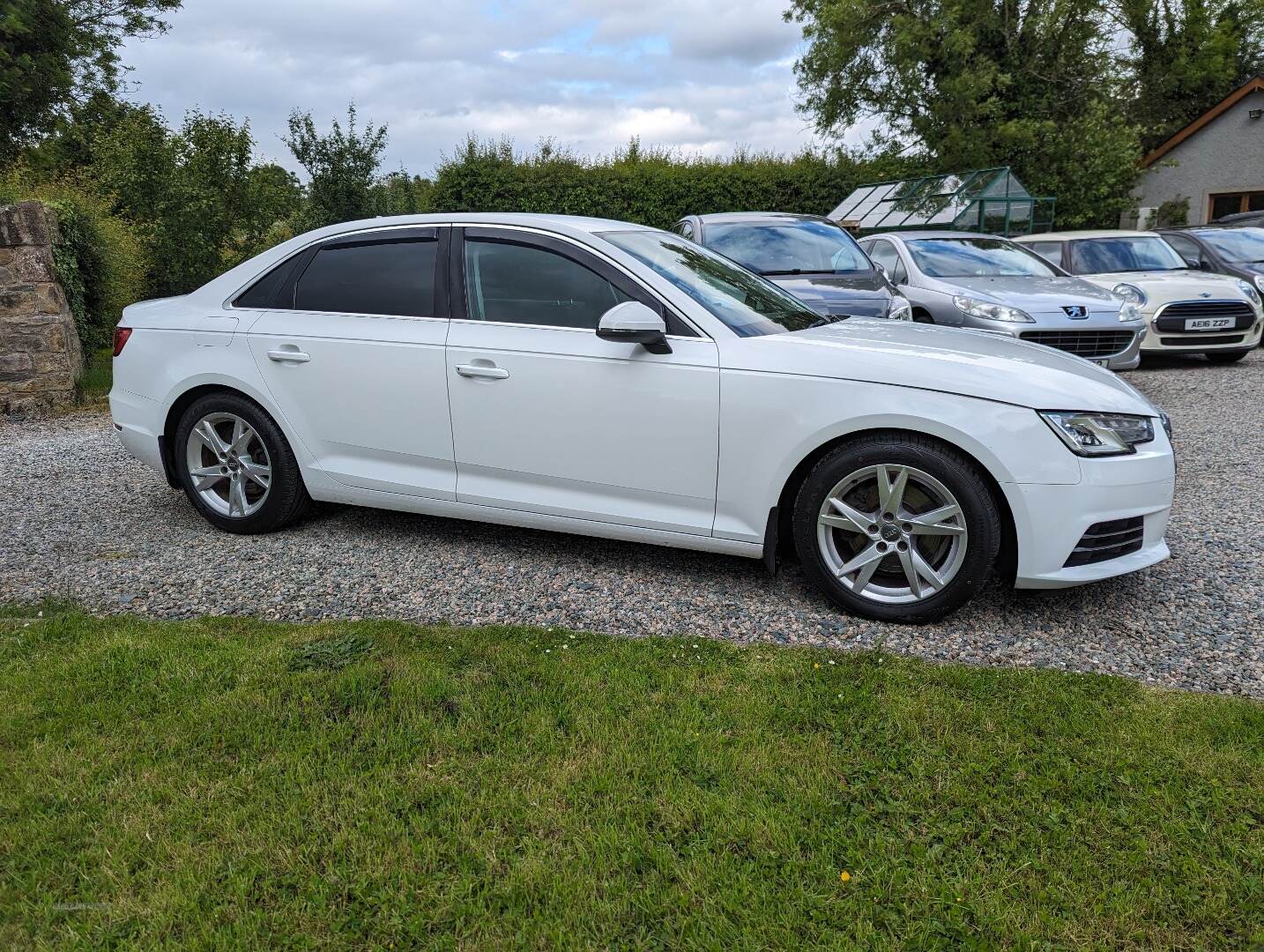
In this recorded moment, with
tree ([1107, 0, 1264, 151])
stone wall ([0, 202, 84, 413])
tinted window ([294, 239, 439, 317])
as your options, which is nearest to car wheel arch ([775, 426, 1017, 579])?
tinted window ([294, 239, 439, 317])

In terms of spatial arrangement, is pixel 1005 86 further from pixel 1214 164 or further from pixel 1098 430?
pixel 1098 430

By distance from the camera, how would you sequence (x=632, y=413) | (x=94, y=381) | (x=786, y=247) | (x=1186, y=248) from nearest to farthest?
1. (x=632, y=413)
2. (x=786, y=247)
3. (x=94, y=381)
4. (x=1186, y=248)

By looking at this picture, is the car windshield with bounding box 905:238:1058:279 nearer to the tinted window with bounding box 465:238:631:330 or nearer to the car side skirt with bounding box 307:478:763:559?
the tinted window with bounding box 465:238:631:330

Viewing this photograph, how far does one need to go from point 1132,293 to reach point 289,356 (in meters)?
9.35

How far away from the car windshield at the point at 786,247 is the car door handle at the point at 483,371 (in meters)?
4.42

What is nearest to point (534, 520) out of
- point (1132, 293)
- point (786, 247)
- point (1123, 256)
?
point (786, 247)

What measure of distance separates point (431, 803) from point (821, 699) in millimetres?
1304

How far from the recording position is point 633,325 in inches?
146

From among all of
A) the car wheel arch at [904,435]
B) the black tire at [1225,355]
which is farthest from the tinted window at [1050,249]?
the car wheel arch at [904,435]

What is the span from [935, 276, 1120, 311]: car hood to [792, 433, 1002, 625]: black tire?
5.61 metres

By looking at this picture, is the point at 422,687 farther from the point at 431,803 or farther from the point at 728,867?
the point at 728,867

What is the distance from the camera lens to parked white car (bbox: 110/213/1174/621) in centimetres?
348

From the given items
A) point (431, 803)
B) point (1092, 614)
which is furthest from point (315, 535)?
point (1092, 614)

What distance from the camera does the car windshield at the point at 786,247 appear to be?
8.15 m
